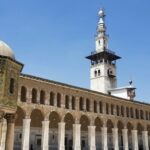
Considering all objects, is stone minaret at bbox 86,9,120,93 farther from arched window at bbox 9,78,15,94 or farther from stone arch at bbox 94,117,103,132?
arched window at bbox 9,78,15,94

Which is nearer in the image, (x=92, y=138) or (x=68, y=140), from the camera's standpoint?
(x=92, y=138)

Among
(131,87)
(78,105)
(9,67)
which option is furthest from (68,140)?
(9,67)

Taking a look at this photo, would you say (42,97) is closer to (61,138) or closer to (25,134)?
(25,134)

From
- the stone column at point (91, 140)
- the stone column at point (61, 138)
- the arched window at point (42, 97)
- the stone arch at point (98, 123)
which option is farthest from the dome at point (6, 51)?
the stone arch at point (98, 123)

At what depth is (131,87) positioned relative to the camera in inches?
1884

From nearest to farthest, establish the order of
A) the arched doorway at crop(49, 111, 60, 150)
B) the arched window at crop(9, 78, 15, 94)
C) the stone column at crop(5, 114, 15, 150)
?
1. the stone column at crop(5, 114, 15, 150)
2. the arched window at crop(9, 78, 15, 94)
3. the arched doorway at crop(49, 111, 60, 150)

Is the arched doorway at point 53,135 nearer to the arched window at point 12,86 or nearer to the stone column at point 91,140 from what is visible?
the stone column at point 91,140

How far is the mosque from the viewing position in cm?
1393

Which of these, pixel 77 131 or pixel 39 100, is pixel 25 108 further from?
pixel 77 131

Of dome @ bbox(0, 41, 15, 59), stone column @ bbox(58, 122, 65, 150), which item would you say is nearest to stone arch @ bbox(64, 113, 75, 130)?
stone column @ bbox(58, 122, 65, 150)

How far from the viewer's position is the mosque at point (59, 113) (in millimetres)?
13930

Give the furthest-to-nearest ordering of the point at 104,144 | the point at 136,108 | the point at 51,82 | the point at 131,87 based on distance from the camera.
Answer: the point at 131,87, the point at 136,108, the point at 104,144, the point at 51,82

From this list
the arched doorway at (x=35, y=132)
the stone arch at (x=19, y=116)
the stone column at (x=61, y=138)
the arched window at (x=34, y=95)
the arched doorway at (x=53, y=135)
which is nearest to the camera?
the stone arch at (x=19, y=116)

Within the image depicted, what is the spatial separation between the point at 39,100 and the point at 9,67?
13771 millimetres
